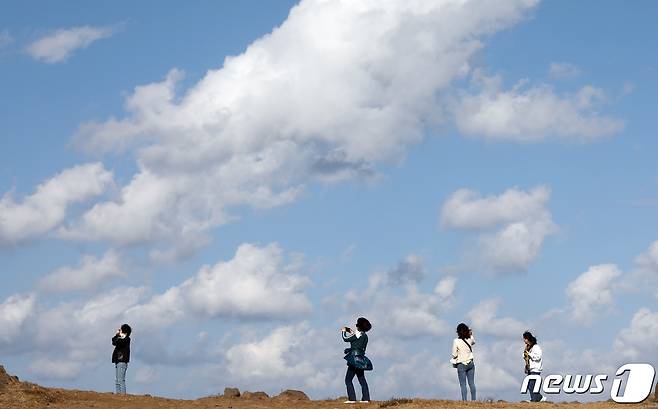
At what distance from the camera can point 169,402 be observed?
33.0m

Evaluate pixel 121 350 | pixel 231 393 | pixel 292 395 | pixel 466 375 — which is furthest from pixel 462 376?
pixel 121 350

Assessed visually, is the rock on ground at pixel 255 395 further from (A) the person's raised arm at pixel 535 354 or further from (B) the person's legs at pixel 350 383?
(A) the person's raised arm at pixel 535 354

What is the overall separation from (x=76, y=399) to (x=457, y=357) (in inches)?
414

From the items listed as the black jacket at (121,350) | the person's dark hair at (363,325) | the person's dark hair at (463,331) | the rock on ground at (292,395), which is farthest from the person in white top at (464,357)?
the black jacket at (121,350)

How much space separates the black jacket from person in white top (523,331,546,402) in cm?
1139

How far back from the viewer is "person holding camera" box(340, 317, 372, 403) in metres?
32.9

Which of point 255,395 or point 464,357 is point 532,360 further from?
point 255,395

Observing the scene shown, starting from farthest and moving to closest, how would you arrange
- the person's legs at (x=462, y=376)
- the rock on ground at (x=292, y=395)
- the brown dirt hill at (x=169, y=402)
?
the rock on ground at (x=292, y=395) → the person's legs at (x=462, y=376) → the brown dirt hill at (x=169, y=402)

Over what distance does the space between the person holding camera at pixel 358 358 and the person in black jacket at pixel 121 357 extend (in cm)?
646

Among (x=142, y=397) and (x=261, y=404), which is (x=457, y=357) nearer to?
(x=261, y=404)

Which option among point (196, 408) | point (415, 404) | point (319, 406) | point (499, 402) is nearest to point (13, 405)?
point (196, 408)

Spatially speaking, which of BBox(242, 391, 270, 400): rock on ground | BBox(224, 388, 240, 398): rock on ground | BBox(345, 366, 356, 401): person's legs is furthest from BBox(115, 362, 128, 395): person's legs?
BBox(345, 366, 356, 401): person's legs

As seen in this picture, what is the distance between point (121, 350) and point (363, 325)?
23.5 ft

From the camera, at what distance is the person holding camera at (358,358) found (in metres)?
32.9
